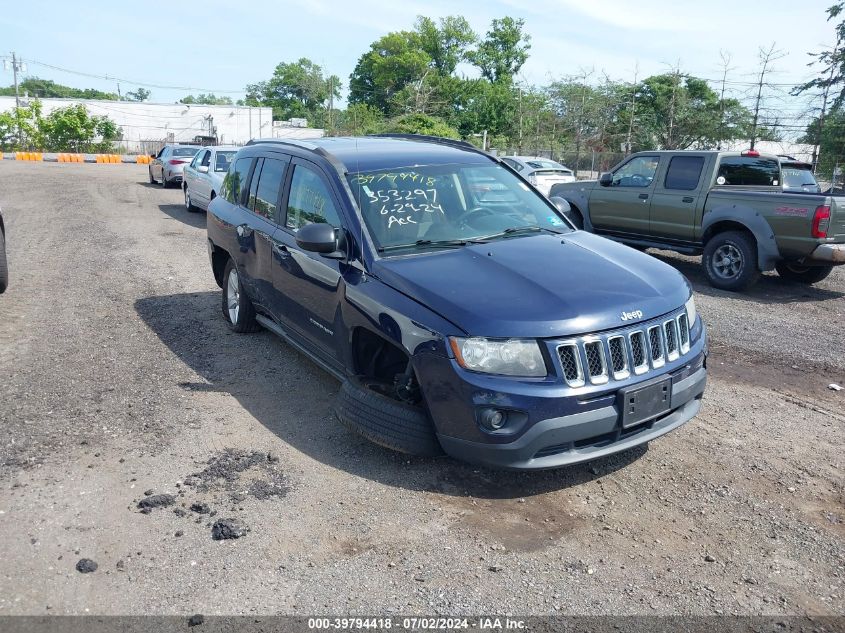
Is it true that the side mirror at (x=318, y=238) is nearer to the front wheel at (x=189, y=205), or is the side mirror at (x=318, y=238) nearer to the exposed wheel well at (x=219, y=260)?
the exposed wheel well at (x=219, y=260)

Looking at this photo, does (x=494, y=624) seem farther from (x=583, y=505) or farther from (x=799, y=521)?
(x=799, y=521)

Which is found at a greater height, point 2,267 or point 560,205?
point 560,205

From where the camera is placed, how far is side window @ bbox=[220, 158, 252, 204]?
671cm

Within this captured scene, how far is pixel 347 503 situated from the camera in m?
4.02

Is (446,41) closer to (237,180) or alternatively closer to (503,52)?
(503,52)

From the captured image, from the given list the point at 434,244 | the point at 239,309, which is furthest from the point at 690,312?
the point at 239,309

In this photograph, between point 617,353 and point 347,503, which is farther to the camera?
point 347,503

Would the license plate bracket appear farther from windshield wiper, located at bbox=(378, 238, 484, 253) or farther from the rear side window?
the rear side window

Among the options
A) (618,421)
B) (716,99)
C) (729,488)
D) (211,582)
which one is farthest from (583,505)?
(716,99)

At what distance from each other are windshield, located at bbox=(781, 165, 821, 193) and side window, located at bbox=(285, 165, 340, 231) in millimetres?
7466

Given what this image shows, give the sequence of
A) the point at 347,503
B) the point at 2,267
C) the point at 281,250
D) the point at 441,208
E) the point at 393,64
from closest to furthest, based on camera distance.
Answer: the point at 347,503, the point at 441,208, the point at 281,250, the point at 2,267, the point at 393,64

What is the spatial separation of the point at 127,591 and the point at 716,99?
38.4m

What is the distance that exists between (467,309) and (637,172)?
8.41 metres

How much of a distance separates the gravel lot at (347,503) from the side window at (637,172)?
4981mm
